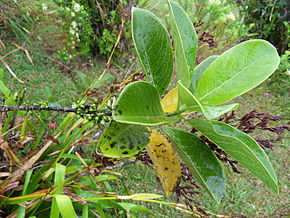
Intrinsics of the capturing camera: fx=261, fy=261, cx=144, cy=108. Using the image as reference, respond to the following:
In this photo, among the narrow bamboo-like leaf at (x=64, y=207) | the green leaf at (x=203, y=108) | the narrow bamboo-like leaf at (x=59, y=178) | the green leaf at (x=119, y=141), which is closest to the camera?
the green leaf at (x=203, y=108)

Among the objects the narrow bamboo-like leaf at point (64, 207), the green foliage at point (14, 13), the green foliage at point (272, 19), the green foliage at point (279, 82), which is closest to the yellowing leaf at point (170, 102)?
the narrow bamboo-like leaf at point (64, 207)

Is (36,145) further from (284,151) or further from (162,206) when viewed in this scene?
(284,151)

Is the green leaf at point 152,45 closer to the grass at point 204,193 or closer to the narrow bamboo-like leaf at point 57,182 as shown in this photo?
the narrow bamboo-like leaf at point 57,182

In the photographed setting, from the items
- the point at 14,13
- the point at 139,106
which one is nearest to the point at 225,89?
the point at 139,106

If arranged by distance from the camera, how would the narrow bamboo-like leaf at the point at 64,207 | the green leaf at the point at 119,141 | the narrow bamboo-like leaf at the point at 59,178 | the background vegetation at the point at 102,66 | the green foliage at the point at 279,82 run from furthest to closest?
1. the green foliage at the point at 279,82
2. the background vegetation at the point at 102,66
3. the narrow bamboo-like leaf at the point at 59,178
4. the narrow bamboo-like leaf at the point at 64,207
5. the green leaf at the point at 119,141

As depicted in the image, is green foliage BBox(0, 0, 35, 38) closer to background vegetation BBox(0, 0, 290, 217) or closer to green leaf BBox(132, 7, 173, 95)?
background vegetation BBox(0, 0, 290, 217)

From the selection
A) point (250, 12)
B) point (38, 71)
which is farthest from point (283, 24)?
point (38, 71)

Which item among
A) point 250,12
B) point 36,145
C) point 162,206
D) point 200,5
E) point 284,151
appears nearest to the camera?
point 36,145
